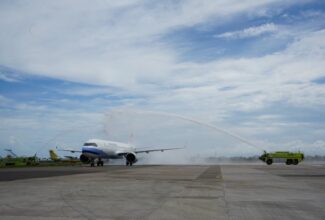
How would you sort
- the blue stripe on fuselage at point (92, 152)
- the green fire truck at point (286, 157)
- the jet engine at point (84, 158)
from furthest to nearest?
the green fire truck at point (286, 157) → the jet engine at point (84, 158) → the blue stripe on fuselage at point (92, 152)

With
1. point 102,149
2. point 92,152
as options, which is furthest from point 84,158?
point 102,149

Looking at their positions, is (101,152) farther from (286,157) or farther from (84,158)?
(286,157)

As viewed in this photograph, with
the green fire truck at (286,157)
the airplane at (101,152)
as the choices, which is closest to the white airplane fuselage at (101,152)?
the airplane at (101,152)

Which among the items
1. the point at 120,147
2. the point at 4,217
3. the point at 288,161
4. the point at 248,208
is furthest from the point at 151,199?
the point at 288,161

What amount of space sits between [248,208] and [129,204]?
392cm

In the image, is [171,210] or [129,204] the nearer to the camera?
[171,210]

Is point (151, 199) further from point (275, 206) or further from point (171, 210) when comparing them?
point (275, 206)

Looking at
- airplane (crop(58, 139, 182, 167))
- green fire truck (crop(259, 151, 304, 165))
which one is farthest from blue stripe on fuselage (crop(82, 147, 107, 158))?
green fire truck (crop(259, 151, 304, 165))

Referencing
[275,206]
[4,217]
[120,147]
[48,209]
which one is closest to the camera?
[4,217]

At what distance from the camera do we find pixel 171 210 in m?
12.4

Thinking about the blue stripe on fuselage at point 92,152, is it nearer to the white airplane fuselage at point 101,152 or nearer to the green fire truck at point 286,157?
the white airplane fuselage at point 101,152

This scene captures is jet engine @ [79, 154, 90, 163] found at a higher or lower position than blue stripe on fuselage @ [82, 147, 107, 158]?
lower

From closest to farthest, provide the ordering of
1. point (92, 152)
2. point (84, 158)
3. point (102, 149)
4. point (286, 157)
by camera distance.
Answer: point (92, 152) < point (84, 158) < point (102, 149) < point (286, 157)

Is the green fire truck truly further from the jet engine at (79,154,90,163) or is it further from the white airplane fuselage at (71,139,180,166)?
the jet engine at (79,154,90,163)
